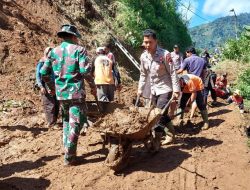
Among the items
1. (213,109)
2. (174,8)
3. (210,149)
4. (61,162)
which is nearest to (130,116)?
(61,162)

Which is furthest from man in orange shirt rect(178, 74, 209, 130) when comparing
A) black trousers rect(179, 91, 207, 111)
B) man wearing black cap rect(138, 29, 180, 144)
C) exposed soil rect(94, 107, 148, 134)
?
exposed soil rect(94, 107, 148, 134)

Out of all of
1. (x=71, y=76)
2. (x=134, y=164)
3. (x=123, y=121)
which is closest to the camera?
(x=71, y=76)

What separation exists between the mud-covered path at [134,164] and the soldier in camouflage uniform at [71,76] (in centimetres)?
60

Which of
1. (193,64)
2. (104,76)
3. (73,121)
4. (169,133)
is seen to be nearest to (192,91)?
(193,64)

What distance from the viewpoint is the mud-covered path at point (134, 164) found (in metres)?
6.15

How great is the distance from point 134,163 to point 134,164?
1.7 inches

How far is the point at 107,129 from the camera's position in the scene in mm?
6215

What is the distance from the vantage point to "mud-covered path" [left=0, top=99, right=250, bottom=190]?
615cm

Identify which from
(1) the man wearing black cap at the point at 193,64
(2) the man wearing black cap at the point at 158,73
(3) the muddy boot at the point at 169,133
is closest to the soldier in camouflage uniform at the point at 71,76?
(2) the man wearing black cap at the point at 158,73

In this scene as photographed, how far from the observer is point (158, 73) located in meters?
7.30

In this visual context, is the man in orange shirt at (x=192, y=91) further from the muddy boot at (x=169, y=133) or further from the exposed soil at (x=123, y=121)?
the exposed soil at (x=123, y=121)

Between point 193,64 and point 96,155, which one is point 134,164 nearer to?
point 96,155

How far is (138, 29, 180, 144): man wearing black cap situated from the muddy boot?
0.13m

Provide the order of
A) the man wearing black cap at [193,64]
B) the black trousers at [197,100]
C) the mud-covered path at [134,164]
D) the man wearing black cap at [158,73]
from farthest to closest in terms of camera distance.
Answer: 1. the man wearing black cap at [193,64]
2. the black trousers at [197,100]
3. the man wearing black cap at [158,73]
4. the mud-covered path at [134,164]
